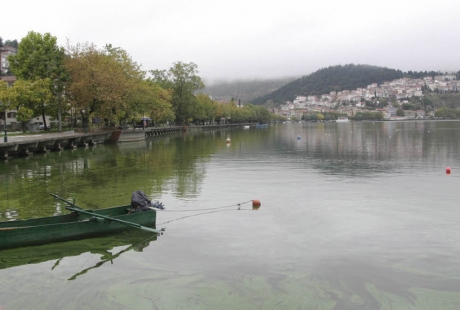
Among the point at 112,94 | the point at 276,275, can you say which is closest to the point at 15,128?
the point at 112,94

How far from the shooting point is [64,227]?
12.8m

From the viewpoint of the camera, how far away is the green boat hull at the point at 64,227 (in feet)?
39.9

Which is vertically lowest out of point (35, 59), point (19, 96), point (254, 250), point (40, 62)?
point (254, 250)

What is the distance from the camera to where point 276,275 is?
1085cm

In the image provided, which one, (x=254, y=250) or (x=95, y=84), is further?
(x=95, y=84)

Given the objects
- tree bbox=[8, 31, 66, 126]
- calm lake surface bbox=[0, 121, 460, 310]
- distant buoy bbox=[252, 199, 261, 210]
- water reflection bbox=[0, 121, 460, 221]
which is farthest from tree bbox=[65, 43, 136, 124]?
distant buoy bbox=[252, 199, 261, 210]

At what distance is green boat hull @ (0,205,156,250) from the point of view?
1217 centimetres

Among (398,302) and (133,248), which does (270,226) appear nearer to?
(133,248)

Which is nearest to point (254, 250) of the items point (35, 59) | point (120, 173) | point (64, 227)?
point (64, 227)

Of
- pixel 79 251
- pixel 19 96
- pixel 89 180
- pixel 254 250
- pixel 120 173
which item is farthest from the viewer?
pixel 19 96

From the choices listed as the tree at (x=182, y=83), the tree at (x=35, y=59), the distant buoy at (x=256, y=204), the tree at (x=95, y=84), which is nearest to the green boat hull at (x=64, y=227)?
the distant buoy at (x=256, y=204)

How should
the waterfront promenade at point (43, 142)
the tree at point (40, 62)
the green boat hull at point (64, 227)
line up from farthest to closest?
the tree at point (40, 62) < the waterfront promenade at point (43, 142) < the green boat hull at point (64, 227)

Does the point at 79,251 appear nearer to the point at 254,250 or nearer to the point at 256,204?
the point at 254,250

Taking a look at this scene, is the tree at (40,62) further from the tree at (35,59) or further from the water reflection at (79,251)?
the water reflection at (79,251)
